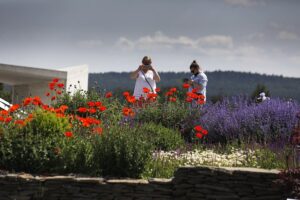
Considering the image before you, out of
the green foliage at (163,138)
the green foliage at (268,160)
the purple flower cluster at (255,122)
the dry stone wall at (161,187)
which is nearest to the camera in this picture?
the dry stone wall at (161,187)

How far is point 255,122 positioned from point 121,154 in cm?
300

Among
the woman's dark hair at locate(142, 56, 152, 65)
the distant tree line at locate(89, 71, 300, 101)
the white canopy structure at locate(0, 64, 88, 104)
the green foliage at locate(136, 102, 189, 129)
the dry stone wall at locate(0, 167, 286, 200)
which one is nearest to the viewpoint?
the dry stone wall at locate(0, 167, 286, 200)

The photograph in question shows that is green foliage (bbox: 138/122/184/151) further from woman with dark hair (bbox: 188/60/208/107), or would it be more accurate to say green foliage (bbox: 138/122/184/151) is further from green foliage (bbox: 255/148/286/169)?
woman with dark hair (bbox: 188/60/208/107)

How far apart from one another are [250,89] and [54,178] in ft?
287

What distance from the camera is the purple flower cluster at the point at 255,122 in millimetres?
9680

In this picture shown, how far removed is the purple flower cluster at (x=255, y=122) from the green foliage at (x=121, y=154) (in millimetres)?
2242

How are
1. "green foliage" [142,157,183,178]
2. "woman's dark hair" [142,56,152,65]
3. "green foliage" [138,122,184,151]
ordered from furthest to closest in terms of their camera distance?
"woman's dark hair" [142,56,152,65]
"green foliage" [138,122,184,151]
"green foliage" [142,157,183,178]

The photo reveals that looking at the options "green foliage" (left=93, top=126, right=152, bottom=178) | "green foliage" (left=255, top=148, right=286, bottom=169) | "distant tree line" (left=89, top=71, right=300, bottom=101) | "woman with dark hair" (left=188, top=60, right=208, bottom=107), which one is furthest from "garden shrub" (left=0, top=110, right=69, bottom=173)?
"distant tree line" (left=89, top=71, right=300, bottom=101)

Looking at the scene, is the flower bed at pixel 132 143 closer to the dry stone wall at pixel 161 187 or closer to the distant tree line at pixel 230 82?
the dry stone wall at pixel 161 187

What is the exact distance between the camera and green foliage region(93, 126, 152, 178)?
7.70 metres

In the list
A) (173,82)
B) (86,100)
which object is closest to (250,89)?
(173,82)

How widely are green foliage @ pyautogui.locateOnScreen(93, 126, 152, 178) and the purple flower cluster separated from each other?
224 centimetres

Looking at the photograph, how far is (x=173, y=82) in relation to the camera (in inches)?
3561

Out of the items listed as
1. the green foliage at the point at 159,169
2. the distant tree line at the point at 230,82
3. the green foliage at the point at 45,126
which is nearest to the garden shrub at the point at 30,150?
the green foliage at the point at 45,126
